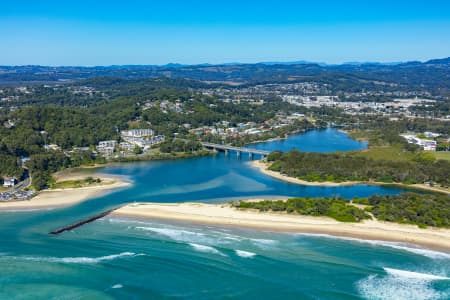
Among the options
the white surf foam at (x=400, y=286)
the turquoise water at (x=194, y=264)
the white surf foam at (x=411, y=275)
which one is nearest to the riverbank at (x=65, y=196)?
the turquoise water at (x=194, y=264)

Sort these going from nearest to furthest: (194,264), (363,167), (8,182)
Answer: (194,264)
(8,182)
(363,167)

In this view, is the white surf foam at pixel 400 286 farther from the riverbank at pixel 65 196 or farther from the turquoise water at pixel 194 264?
the riverbank at pixel 65 196

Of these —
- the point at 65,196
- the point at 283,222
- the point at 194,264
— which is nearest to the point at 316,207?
the point at 283,222

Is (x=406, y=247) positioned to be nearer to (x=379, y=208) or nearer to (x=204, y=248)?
(x=379, y=208)

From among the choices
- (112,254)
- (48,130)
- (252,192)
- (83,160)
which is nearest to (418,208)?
(252,192)

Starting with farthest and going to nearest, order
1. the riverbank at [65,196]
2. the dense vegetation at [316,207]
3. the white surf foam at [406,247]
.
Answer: the riverbank at [65,196]
the dense vegetation at [316,207]
the white surf foam at [406,247]

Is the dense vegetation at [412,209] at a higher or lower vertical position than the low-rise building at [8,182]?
higher
